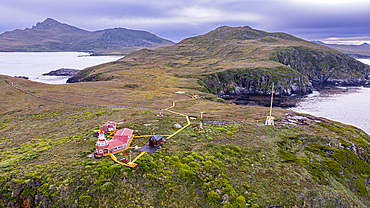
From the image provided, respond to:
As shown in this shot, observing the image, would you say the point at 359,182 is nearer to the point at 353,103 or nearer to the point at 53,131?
the point at 53,131

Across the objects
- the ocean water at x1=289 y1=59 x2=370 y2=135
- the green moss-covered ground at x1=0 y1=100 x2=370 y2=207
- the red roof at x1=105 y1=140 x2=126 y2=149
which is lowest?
the ocean water at x1=289 y1=59 x2=370 y2=135

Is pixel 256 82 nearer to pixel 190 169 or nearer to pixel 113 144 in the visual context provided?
pixel 190 169

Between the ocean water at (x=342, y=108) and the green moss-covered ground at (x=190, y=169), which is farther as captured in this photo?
the ocean water at (x=342, y=108)

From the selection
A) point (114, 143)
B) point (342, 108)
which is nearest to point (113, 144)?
point (114, 143)

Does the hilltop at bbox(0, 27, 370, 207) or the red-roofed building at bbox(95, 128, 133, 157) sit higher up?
the red-roofed building at bbox(95, 128, 133, 157)

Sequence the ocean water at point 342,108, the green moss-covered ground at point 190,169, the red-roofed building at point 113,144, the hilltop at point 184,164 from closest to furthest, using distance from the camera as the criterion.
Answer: the green moss-covered ground at point 190,169 → the hilltop at point 184,164 → the red-roofed building at point 113,144 → the ocean water at point 342,108

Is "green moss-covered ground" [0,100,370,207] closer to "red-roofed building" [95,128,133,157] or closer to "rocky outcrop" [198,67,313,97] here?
"red-roofed building" [95,128,133,157]

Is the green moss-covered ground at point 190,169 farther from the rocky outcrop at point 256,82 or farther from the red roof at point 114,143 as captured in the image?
the rocky outcrop at point 256,82

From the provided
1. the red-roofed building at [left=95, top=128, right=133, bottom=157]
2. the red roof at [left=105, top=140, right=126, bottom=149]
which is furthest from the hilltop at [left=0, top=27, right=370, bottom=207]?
the red roof at [left=105, top=140, right=126, bottom=149]

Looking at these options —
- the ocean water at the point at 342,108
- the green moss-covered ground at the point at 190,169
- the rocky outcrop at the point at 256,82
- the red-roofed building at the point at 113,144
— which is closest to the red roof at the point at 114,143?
the red-roofed building at the point at 113,144

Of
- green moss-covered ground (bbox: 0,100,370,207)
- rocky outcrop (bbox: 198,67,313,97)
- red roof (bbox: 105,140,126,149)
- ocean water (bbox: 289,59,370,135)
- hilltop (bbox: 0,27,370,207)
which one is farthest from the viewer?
rocky outcrop (bbox: 198,67,313,97)
